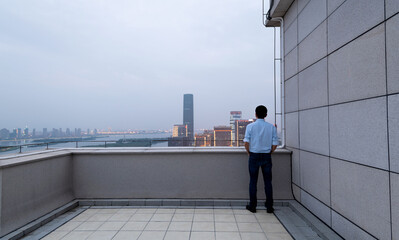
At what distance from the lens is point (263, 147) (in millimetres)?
2559

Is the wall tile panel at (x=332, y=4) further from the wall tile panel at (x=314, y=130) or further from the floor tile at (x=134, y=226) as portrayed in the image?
the floor tile at (x=134, y=226)

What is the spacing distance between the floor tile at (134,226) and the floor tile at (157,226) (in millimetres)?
64

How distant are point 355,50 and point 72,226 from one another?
144 inches

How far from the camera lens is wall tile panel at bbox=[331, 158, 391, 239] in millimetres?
1323

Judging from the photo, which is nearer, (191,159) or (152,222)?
(152,222)

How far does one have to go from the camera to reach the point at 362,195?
154 centimetres

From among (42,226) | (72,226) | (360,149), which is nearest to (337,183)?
(360,149)

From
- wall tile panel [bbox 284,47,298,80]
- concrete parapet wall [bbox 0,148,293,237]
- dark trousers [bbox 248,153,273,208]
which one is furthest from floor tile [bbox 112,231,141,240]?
wall tile panel [bbox 284,47,298,80]

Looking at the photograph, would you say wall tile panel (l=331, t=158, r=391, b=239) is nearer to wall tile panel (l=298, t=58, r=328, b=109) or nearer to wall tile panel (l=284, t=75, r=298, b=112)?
wall tile panel (l=298, t=58, r=328, b=109)

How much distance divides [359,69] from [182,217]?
102 inches

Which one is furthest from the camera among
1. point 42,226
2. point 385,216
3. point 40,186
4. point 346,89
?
point 40,186

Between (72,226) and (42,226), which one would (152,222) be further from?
(42,226)

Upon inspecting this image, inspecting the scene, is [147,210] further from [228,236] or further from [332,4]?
[332,4]

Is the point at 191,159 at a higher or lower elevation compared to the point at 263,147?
lower
